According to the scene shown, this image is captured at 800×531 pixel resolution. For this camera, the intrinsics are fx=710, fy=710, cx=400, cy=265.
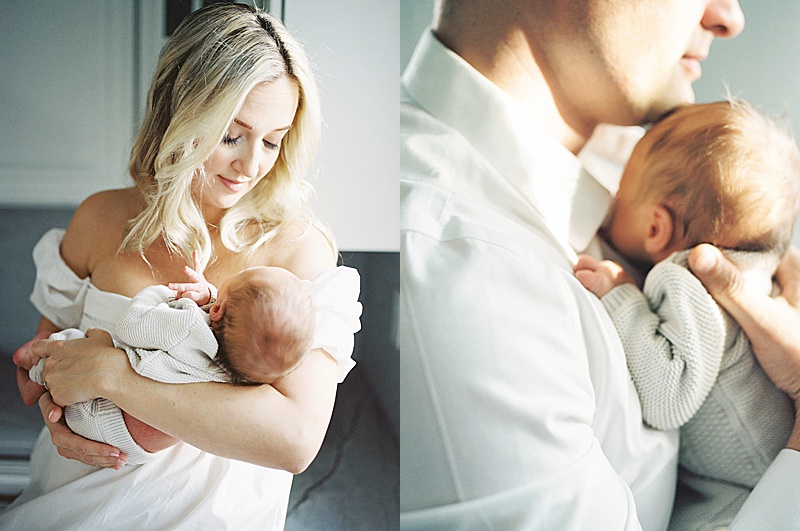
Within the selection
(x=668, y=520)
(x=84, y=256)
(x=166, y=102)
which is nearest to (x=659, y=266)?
(x=668, y=520)

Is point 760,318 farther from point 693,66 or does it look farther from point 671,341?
point 693,66

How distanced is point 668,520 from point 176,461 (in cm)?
98

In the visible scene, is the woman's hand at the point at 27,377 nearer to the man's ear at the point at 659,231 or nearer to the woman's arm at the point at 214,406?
the woman's arm at the point at 214,406

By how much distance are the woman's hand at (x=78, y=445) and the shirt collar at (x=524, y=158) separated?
2.88ft

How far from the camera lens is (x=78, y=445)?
4.02ft

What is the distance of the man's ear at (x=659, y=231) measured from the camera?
141cm

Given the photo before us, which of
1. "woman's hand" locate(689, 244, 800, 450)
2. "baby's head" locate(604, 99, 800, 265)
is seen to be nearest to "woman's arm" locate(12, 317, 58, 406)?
"baby's head" locate(604, 99, 800, 265)

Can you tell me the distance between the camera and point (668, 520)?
1442 mm

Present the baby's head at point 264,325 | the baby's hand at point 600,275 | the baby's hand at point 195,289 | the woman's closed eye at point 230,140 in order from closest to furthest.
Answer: the baby's head at point 264,325 → the baby's hand at point 195,289 → the woman's closed eye at point 230,140 → the baby's hand at point 600,275

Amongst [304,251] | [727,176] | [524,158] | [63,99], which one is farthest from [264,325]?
[63,99]

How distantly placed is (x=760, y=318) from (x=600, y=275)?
313mm

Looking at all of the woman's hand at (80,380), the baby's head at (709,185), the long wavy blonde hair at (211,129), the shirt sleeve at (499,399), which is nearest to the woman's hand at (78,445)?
the woman's hand at (80,380)

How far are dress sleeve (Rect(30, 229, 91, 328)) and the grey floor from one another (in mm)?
543

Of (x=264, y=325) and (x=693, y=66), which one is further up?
(x=693, y=66)
